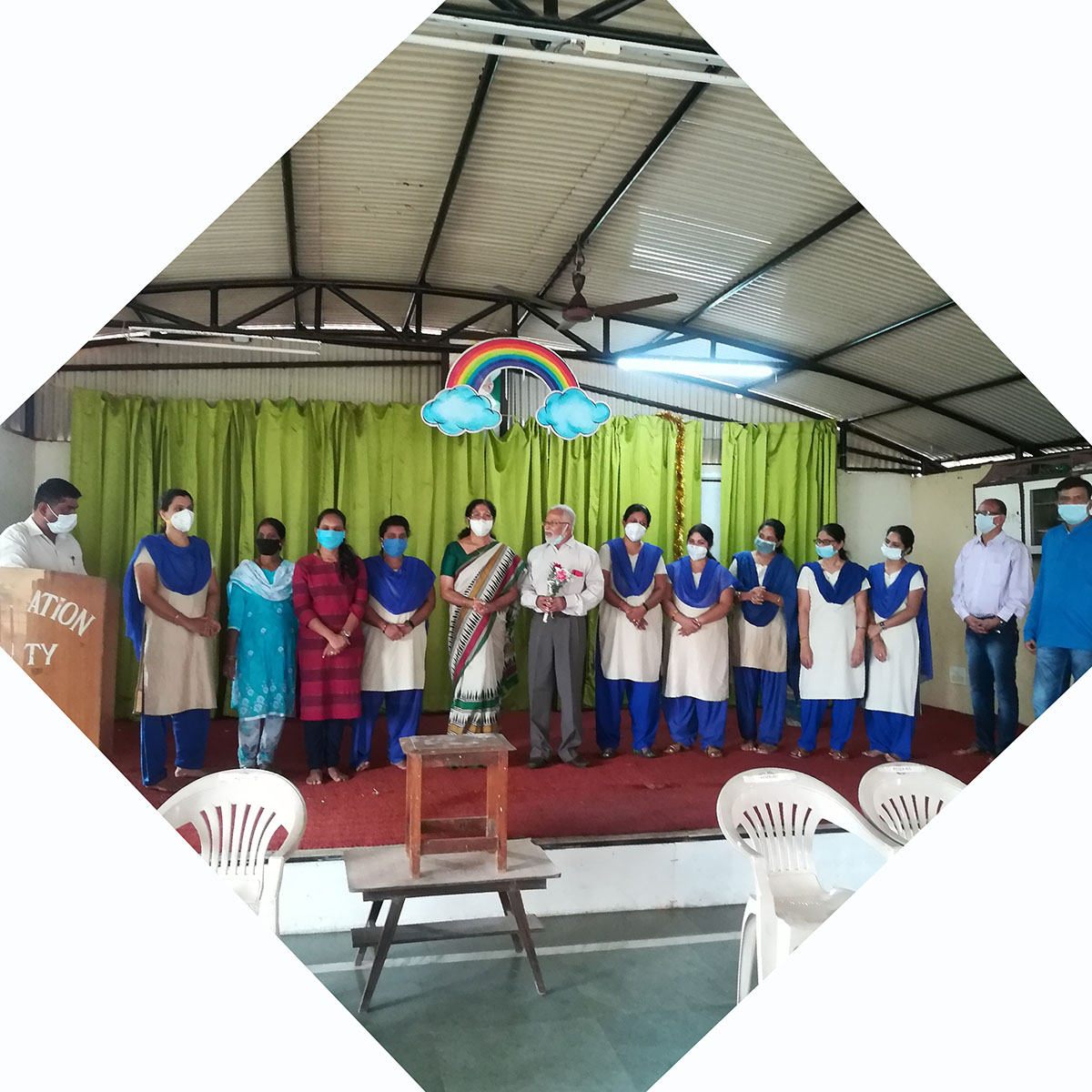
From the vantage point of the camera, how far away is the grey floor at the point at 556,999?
2.28 meters

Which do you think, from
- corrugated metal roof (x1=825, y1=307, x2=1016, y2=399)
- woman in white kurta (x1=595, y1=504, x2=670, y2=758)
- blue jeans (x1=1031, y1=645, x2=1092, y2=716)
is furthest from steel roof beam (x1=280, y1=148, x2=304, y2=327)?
blue jeans (x1=1031, y1=645, x2=1092, y2=716)

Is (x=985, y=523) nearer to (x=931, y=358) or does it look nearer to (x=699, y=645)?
(x=699, y=645)

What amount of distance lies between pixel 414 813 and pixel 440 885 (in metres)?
0.22

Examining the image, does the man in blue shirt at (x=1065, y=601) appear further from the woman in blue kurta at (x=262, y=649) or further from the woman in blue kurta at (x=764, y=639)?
the woman in blue kurta at (x=262, y=649)

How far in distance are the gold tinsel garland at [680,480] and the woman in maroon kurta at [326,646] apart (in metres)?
2.82

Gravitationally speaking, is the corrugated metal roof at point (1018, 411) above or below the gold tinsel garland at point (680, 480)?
above

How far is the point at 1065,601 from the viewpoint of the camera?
3998 millimetres

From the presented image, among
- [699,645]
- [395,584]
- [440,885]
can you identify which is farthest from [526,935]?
[699,645]

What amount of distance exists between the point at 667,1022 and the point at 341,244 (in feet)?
13.6

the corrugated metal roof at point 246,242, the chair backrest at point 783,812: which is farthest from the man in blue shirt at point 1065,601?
the corrugated metal roof at point 246,242

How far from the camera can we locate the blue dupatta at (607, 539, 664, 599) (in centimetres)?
450

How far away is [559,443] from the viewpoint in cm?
595

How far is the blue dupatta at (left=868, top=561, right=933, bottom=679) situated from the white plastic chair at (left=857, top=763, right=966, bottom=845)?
189 cm

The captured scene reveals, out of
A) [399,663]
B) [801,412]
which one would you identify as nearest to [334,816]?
[399,663]
